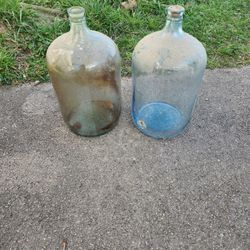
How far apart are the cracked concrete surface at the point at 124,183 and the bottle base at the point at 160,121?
0.05 metres

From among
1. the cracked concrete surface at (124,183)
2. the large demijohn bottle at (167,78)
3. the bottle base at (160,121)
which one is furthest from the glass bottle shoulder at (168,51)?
the cracked concrete surface at (124,183)

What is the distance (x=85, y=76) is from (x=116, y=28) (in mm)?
1111

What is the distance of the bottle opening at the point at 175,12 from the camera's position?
1368 millimetres

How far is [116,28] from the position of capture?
100 inches

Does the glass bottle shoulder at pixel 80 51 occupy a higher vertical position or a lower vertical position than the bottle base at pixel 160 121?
higher

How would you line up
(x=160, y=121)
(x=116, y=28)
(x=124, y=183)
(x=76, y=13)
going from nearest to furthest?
(x=76, y=13)
(x=124, y=183)
(x=160, y=121)
(x=116, y=28)

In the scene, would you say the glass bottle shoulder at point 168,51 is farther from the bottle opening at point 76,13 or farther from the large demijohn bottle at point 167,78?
the bottle opening at point 76,13

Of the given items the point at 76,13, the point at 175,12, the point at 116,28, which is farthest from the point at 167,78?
the point at 116,28

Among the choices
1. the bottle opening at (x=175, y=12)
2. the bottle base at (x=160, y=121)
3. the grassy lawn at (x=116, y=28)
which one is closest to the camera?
the bottle opening at (x=175, y=12)

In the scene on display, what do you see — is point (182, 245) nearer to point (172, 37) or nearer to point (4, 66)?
point (172, 37)

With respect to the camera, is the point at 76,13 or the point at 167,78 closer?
the point at 76,13

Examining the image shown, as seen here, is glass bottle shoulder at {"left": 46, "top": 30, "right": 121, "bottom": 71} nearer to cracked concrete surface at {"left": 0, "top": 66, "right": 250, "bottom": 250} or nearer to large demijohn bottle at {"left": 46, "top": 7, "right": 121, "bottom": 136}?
large demijohn bottle at {"left": 46, "top": 7, "right": 121, "bottom": 136}

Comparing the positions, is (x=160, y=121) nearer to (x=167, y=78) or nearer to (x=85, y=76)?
(x=167, y=78)

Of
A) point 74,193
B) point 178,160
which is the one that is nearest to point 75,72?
point 74,193
